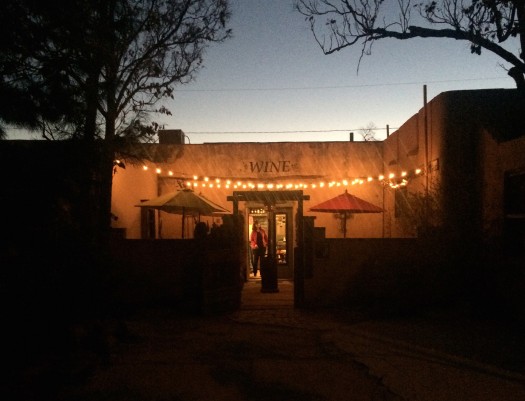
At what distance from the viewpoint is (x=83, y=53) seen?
19.6 ft

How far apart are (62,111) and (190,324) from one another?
5294mm

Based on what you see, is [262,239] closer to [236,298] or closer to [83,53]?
[236,298]

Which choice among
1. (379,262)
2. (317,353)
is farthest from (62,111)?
(379,262)

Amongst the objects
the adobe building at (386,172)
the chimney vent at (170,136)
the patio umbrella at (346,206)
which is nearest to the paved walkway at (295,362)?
the adobe building at (386,172)

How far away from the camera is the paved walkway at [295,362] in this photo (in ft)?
17.8

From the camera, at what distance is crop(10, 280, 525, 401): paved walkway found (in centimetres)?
541

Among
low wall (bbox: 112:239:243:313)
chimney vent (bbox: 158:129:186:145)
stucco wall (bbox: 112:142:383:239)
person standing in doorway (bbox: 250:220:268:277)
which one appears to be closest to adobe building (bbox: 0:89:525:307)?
low wall (bbox: 112:239:243:313)

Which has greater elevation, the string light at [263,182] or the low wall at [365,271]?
the string light at [263,182]

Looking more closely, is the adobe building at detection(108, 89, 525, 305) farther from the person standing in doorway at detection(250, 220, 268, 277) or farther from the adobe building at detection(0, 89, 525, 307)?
the person standing in doorway at detection(250, 220, 268, 277)

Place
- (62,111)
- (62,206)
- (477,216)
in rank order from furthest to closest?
(477,216), (62,206), (62,111)

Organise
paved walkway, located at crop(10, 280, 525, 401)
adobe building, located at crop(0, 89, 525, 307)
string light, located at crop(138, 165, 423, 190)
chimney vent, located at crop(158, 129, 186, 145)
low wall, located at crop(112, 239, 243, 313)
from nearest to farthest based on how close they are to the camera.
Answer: paved walkway, located at crop(10, 280, 525, 401) → adobe building, located at crop(0, 89, 525, 307) → low wall, located at crop(112, 239, 243, 313) → string light, located at crop(138, 165, 423, 190) → chimney vent, located at crop(158, 129, 186, 145)

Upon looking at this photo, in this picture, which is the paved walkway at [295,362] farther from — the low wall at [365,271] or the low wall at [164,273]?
the low wall at [365,271]

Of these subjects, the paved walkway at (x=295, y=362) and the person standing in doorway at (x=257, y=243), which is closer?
the paved walkway at (x=295, y=362)

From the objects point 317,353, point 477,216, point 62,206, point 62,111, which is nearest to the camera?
point 62,111
